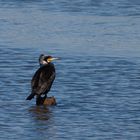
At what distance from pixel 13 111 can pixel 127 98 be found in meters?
2.16

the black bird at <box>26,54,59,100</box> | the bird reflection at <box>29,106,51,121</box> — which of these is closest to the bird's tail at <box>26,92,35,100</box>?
the black bird at <box>26,54,59,100</box>

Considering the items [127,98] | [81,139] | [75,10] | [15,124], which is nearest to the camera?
[81,139]

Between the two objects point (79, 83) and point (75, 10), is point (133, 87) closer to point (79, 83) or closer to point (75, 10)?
point (79, 83)

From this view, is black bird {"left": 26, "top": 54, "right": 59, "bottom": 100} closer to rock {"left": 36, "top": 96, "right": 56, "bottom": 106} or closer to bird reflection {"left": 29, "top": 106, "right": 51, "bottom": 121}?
rock {"left": 36, "top": 96, "right": 56, "bottom": 106}

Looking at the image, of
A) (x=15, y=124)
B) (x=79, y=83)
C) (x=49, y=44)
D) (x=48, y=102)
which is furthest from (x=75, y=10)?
(x=15, y=124)

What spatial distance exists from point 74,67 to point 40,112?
13.5ft

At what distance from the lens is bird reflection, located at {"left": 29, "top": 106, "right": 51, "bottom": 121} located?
44.9 feet

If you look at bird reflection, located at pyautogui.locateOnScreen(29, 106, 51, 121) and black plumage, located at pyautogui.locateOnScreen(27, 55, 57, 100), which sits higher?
black plumage, located at pyautogui.locateOnScreen(27, 55, 57, 100)

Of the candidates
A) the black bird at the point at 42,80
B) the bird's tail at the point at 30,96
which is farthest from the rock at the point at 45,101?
the bird's tail at the point at 30,96

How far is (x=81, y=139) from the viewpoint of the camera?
12.0m

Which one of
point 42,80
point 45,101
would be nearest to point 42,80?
point 42,80

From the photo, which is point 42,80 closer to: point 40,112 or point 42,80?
point 42,80

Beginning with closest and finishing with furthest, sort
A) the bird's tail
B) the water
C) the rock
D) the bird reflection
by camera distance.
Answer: the water
the bird reflection
the bird's tail
the rock

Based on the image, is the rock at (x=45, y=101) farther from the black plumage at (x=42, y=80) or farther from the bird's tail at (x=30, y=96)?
the bird's tail at (x=30, y=96)
